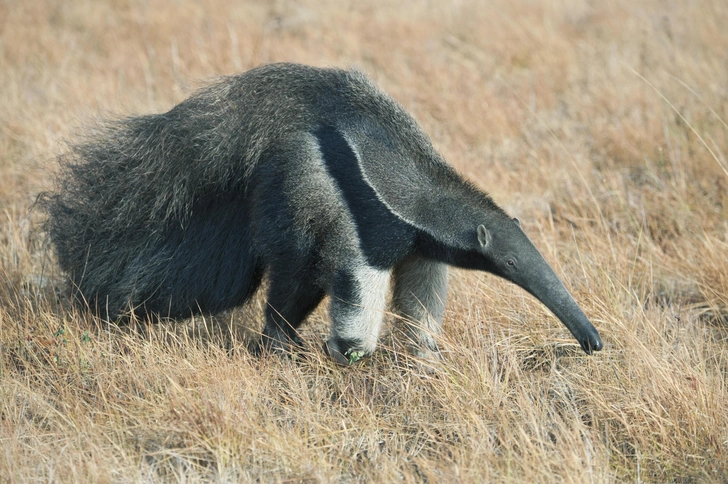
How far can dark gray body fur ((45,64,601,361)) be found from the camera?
4020 millimetres

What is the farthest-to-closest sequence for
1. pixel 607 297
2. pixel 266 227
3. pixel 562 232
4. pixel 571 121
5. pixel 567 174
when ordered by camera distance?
pixel 571 121 < pixel 567 174 < pixel 562 232 < pixel 607 297 < pixel 266 227

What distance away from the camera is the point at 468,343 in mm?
4582

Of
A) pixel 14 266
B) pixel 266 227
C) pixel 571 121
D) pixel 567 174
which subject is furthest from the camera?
pixel 571 121

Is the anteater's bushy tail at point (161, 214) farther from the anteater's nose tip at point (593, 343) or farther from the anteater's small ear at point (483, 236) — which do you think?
the anteater's nose tip at point (593, 343)

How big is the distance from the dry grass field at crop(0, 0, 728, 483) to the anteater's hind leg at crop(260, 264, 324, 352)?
14 cm

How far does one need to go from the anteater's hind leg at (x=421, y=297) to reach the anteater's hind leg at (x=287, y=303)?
1.71ft

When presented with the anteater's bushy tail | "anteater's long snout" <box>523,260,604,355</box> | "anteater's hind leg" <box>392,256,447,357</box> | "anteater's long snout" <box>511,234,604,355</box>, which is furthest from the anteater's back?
"anteater's long snout" <box>523,260,604,355</box>

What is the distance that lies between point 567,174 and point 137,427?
450cm

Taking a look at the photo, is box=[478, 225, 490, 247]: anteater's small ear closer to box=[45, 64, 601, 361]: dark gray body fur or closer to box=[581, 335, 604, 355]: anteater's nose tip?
box=[45, 64, 601, 361]: dark gray body fur

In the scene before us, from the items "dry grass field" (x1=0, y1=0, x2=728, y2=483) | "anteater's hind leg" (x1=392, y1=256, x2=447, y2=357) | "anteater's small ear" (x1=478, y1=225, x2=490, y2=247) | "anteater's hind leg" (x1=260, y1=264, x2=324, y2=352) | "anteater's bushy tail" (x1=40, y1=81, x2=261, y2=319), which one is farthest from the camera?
"anteater's hind leg" (x1=392, y1=256, x2=447, y2=357)

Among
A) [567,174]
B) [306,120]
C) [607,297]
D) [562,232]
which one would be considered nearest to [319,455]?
[306,120]

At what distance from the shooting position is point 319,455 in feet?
11.6

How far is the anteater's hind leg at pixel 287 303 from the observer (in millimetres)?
4230

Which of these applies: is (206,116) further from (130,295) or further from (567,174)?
(567,174)
